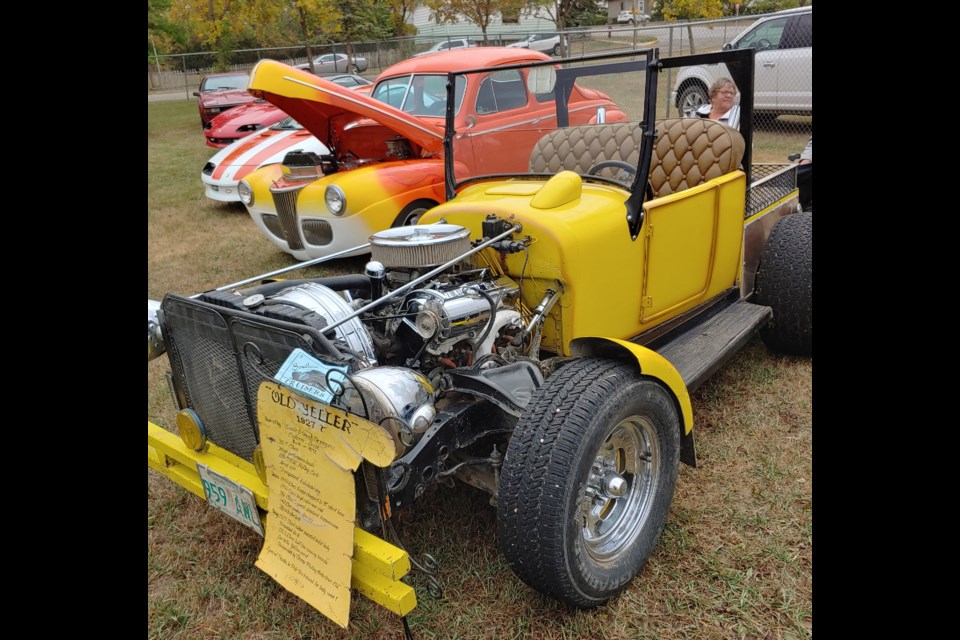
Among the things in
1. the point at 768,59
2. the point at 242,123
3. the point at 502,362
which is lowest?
the point at 502,362

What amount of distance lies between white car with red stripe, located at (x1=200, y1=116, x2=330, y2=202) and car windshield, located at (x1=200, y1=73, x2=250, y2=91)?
27.7ft

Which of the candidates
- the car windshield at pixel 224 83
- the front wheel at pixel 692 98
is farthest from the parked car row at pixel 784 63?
the car windshield at pixel 224 83

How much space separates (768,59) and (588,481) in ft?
34.8

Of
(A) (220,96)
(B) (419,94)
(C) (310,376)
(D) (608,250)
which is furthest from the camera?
(A) (220,96)

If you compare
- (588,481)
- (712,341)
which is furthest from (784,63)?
(588,481)

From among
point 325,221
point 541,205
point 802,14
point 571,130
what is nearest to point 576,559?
point 541,205

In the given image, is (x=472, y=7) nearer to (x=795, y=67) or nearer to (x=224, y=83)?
(x=224, y=83)

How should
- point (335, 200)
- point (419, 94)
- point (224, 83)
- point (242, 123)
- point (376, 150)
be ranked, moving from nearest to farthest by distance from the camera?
point (335, 200)
point (376, 150)
point (419, 94)
point (242, 123)
point (224, 83)

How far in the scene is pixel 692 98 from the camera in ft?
20.6

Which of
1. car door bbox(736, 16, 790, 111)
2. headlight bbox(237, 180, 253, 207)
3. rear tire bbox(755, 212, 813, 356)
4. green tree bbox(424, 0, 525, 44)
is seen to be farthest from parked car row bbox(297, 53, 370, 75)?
rear tire bbox(755, 212, 813, 356)

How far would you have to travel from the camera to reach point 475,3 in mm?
23922

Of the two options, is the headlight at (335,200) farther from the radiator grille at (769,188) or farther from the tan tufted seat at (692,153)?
the radiator grille at (769,188)

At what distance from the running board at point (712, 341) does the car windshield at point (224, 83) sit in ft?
50.6
